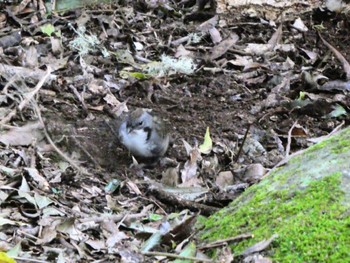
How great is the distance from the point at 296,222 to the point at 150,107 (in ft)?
11.5

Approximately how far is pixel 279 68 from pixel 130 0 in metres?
2.40

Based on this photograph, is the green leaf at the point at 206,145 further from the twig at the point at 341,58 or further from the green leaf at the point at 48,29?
the green leaf at the point at 48,29

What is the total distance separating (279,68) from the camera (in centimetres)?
824

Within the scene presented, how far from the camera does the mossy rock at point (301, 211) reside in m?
3.87

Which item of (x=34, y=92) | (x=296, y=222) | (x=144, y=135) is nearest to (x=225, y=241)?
(x=296, y=222)

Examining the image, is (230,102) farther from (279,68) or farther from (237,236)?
(237,236)

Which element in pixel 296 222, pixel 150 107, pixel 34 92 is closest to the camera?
pixel 296 222

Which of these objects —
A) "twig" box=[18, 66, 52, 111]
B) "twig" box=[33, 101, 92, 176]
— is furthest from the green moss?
"twig" box=[18, 66, 52, 111]

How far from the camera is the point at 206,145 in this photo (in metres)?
6.66

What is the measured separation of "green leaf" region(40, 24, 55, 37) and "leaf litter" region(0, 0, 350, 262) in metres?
0.03

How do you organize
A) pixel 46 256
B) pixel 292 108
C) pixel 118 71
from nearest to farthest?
1. pixel 46 256
2. pixel 292 108
3. pixel 118 71

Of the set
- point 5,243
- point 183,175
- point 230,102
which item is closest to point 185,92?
point 230,102

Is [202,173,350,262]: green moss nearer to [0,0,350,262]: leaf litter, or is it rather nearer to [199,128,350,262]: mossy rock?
[199,128,350,262]: mossy rock

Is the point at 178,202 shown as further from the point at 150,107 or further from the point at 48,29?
the point at 48,29
